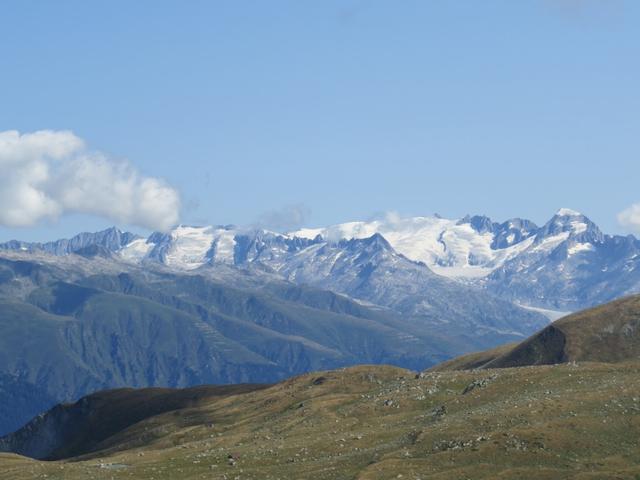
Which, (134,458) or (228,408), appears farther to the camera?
(228,408)

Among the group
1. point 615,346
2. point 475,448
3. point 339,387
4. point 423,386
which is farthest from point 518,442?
point 615,346

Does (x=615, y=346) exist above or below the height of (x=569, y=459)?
above

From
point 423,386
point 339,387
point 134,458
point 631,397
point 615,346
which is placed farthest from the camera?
point 615,346

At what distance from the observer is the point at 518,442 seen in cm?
9162

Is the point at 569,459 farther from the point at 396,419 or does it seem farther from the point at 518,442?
the point at 396,419

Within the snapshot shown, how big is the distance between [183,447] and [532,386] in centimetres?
4077

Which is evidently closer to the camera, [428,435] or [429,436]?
[429,436]

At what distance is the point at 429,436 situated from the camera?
10000 cm

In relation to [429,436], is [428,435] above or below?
above

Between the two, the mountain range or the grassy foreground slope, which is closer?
the grassy foreground slope

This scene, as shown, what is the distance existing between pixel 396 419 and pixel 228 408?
61.4 metres

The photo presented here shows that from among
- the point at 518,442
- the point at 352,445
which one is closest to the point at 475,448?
the point at 518,442

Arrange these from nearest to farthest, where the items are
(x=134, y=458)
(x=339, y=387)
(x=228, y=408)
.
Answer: (x=134, y=458) → (x=339, y=387) → (x=228, y=408)

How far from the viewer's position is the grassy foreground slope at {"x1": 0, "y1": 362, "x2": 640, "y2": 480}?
8931cm
